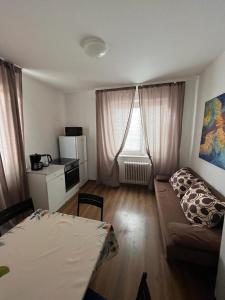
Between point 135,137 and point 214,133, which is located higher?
point 214,133

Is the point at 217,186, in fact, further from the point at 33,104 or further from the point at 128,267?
the point at 33,104

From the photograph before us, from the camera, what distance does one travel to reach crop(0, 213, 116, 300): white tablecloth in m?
0.75

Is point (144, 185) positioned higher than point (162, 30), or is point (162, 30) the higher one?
point (162, 30)

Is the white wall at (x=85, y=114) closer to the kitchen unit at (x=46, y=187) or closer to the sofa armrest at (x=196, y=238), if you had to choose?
the kitchen unit at (x=46, y=187)

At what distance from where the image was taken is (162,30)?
141 cm

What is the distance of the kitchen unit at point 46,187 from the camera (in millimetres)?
2367

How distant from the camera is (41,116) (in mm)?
2994

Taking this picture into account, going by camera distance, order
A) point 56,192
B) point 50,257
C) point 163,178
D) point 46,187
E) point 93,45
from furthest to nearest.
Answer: point 163,178 → point 56,192 → point 46,187 → point 93,45 → point 50,257

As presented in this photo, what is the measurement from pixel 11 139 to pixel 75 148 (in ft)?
4.52

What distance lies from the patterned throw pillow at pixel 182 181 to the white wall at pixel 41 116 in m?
2.81

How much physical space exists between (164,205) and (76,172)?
206 cm

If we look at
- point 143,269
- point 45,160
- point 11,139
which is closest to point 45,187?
point 45,160

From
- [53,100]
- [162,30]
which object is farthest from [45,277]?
[53,100]

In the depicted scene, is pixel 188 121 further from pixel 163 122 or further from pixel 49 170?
pixel 49 170
